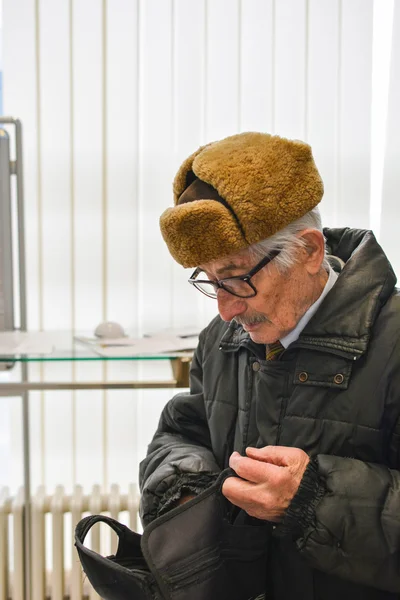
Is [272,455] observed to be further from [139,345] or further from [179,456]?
[139,345]

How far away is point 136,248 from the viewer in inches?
92.0

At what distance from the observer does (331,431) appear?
104cm

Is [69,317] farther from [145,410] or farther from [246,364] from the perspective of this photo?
[246,364]

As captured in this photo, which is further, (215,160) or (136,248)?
(136,248)

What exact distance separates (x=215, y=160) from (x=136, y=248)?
1.36 metres

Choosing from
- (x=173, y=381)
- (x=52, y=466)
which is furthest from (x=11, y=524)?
(x=173, y=381)

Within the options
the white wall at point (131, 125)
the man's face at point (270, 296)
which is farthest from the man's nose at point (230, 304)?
the white wall at point (131, 125)

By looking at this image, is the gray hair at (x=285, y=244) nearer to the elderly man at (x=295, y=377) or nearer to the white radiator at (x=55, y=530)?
the elderly man at (x=295, y=377)

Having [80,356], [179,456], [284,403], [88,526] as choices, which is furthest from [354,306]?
[80,356]

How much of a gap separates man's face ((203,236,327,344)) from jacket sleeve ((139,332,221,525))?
229mm

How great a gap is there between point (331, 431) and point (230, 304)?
27 cm

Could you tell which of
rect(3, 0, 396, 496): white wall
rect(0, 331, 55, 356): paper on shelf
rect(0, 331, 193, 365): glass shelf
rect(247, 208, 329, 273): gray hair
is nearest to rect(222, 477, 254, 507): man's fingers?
rect(247, 208, 329, 273): gray hair

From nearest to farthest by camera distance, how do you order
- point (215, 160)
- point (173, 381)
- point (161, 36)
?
point (215, 160) < point (173, 381) < point (161, 36)

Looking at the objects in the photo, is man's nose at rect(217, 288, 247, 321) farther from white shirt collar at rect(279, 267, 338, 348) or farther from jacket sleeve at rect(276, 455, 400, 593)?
jacket sleeve at rect(276, 455, 400, 593)
